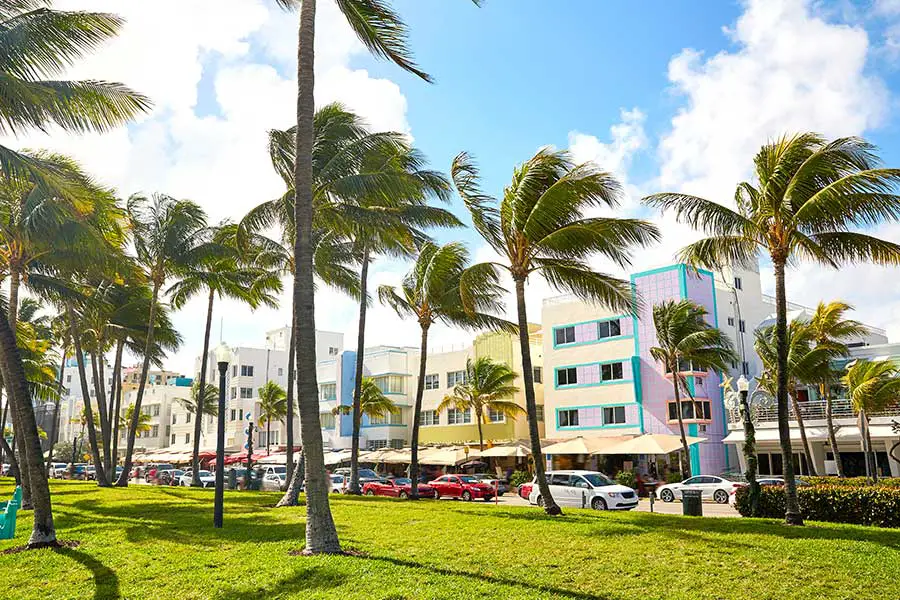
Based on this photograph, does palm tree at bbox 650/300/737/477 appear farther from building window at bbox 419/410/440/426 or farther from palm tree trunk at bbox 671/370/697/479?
building window at bbox 419/410/440/426

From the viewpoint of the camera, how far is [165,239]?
110 feet

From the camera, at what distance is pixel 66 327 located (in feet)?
148

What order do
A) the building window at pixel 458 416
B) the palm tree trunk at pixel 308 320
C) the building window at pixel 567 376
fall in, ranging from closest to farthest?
1. the palm tree trunk at pixel 308 320
2. the building window at pixel 567 376
3. the building window at pixel 458 416

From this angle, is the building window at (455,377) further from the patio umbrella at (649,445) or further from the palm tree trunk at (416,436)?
the palm tree trunk at (416,436)

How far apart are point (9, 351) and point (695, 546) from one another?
13340 mm

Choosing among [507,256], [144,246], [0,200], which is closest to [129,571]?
[507,256]

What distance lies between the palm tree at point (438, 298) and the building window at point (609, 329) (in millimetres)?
14447

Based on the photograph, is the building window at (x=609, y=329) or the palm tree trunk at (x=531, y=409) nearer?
the palm tree trunk at (x=531, y=409)

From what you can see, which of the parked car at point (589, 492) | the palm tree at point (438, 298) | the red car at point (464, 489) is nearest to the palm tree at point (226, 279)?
the palm tree at point (438, 298)

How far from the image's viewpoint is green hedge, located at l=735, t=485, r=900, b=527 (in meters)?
16.5

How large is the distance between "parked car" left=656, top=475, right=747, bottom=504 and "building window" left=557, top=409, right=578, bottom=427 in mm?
11049

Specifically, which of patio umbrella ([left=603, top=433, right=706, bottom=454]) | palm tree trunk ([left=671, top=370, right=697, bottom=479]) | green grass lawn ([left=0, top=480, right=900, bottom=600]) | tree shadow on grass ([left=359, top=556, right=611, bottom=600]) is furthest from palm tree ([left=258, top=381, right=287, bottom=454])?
tree shadow on grass ([left=359, top=556, right=611, bottom=600])

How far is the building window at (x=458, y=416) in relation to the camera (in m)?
51.0

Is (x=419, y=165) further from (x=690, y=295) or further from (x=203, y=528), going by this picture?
(x=690, y=295)
